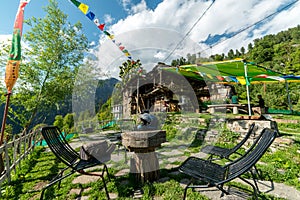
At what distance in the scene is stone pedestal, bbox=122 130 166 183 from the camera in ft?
7.38

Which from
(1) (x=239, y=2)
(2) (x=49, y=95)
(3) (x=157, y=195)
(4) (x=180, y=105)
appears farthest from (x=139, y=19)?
(4) (x=180, y=105)

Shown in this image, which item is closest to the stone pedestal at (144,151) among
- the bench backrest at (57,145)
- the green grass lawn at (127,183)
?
the green grass lawn at (127,183)

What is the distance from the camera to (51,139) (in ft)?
7.20

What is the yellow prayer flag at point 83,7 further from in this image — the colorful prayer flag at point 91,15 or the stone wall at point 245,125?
the stone wall at point 245,125

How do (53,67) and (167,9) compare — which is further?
(53,67)

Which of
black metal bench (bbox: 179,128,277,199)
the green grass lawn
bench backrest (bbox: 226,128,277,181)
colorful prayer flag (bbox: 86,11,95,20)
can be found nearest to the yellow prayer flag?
colorful prayer flag (bbox: 86,11,95,20)

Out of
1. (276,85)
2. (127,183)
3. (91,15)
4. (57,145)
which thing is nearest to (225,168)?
(127,183)

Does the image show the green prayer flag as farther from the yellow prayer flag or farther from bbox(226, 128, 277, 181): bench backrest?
bbox(226, 128, 277, 181): bench backrest

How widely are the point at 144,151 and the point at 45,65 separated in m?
5.84

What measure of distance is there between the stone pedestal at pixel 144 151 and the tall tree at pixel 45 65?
5.39m

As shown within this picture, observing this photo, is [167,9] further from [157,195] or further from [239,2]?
[157,195]

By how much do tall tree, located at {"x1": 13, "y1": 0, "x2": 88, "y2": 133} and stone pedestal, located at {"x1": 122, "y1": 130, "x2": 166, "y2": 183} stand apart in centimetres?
539

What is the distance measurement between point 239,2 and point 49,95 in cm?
790

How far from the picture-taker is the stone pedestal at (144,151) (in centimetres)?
225
